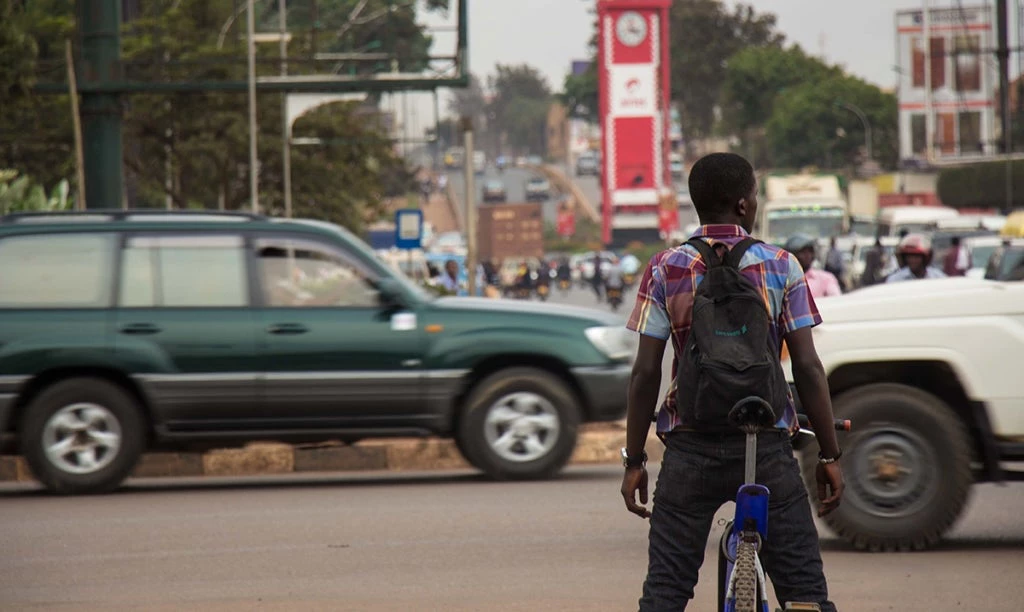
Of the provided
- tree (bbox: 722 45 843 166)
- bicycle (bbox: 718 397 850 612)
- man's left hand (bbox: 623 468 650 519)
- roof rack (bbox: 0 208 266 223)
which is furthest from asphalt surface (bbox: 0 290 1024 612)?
tree (bbox: 722 45 843 166)

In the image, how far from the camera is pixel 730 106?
12669 cm

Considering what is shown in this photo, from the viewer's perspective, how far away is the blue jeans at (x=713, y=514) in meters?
4.31

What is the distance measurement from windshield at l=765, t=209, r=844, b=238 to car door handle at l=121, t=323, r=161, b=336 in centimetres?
3355

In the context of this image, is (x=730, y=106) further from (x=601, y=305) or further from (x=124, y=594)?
(x=124, y=594)

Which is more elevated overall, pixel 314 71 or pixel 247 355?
pixel 314 71

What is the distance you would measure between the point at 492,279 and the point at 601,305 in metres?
10.9

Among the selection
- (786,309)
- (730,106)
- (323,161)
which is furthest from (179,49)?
(730,106)

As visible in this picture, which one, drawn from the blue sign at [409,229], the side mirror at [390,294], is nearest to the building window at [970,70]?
the blue sign at [409,229]

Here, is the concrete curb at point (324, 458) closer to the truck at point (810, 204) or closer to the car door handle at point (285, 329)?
the car door handle at point (285, 329)

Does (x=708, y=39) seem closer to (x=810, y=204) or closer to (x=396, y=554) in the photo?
(x=810, y=204)

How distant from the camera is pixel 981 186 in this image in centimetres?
6606

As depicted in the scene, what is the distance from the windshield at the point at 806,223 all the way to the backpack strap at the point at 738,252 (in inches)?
1560

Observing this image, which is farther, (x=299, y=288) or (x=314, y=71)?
(x=314, y=71)

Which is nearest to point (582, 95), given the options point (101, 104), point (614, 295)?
point (614, 295)
